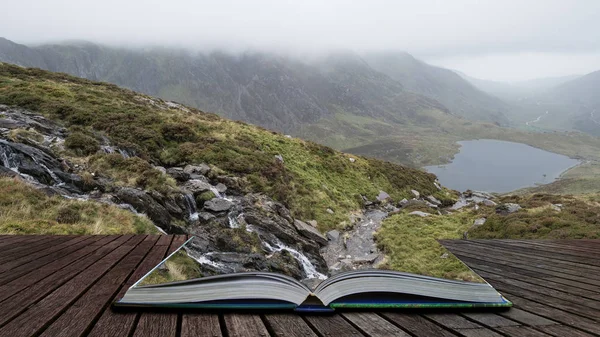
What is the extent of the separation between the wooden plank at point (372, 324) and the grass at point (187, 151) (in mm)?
13634

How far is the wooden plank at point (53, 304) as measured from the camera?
2232 mm

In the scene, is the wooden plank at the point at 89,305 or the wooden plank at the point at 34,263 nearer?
the wooden plank at the point at 89,305

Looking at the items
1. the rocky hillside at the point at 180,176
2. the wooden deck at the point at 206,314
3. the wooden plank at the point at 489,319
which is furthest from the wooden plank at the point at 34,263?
the wooden plank at the point at 489,319

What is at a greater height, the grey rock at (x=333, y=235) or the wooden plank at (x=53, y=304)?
the wooden plank at (x=53, y=304)

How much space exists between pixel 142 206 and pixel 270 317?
1144 cm

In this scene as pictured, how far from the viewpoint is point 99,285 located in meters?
3.13

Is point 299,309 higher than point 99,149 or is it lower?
higher

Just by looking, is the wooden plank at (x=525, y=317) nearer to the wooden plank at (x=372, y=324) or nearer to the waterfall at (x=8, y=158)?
the wooden plank at (x=372, y=324)

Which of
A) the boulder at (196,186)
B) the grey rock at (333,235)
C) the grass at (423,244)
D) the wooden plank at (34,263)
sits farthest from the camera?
the grey rock at (333,235)

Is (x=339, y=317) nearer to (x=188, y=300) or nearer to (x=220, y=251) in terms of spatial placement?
(x=188, y=300)

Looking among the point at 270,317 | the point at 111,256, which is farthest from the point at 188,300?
the point at 111,256

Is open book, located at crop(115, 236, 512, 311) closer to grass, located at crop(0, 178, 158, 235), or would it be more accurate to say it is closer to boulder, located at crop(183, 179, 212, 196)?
grass, located at crop(0, 178, 158, 235)

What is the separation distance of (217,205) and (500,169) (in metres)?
171

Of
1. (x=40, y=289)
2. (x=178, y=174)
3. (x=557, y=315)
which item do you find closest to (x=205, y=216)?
(x=178, y=174)
